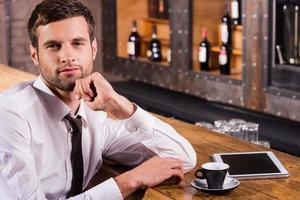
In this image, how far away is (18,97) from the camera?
1.86m

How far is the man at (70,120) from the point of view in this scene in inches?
70.8

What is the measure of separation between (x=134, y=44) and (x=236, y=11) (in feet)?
4.70

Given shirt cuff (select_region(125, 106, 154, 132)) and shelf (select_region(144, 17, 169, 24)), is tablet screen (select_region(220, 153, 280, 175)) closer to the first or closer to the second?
shirt cuff (select_region(125, 106, 154, 132))

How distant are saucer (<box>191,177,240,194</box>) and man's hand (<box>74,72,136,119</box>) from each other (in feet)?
1.00

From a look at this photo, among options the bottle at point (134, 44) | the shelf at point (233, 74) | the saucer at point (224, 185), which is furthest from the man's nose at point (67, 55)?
the bottle at point (134, 44)

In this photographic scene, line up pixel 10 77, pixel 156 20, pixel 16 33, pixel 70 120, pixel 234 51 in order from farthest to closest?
1. pixel 16 33
2. pixel 156 20
3. pixel 234 51
4. pixel 10 77
5. pixel 70 120

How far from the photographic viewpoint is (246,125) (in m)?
2.75

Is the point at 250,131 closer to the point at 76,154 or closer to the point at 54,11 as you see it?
the point at 76,154

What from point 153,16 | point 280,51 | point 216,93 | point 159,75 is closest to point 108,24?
point 153,16

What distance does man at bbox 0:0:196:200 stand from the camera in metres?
1.80

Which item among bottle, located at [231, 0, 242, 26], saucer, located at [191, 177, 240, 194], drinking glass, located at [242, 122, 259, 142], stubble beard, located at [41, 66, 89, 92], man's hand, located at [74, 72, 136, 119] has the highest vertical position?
bottle, located at [231, 0, 242, 26]

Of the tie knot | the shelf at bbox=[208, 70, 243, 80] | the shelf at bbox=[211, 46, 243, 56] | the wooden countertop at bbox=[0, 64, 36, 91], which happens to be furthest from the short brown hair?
the shelf at bbox=[211, 46, 243, 56]

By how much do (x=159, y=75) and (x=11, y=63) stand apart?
216 cm

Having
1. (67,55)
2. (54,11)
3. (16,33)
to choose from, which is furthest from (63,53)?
(16,33)
